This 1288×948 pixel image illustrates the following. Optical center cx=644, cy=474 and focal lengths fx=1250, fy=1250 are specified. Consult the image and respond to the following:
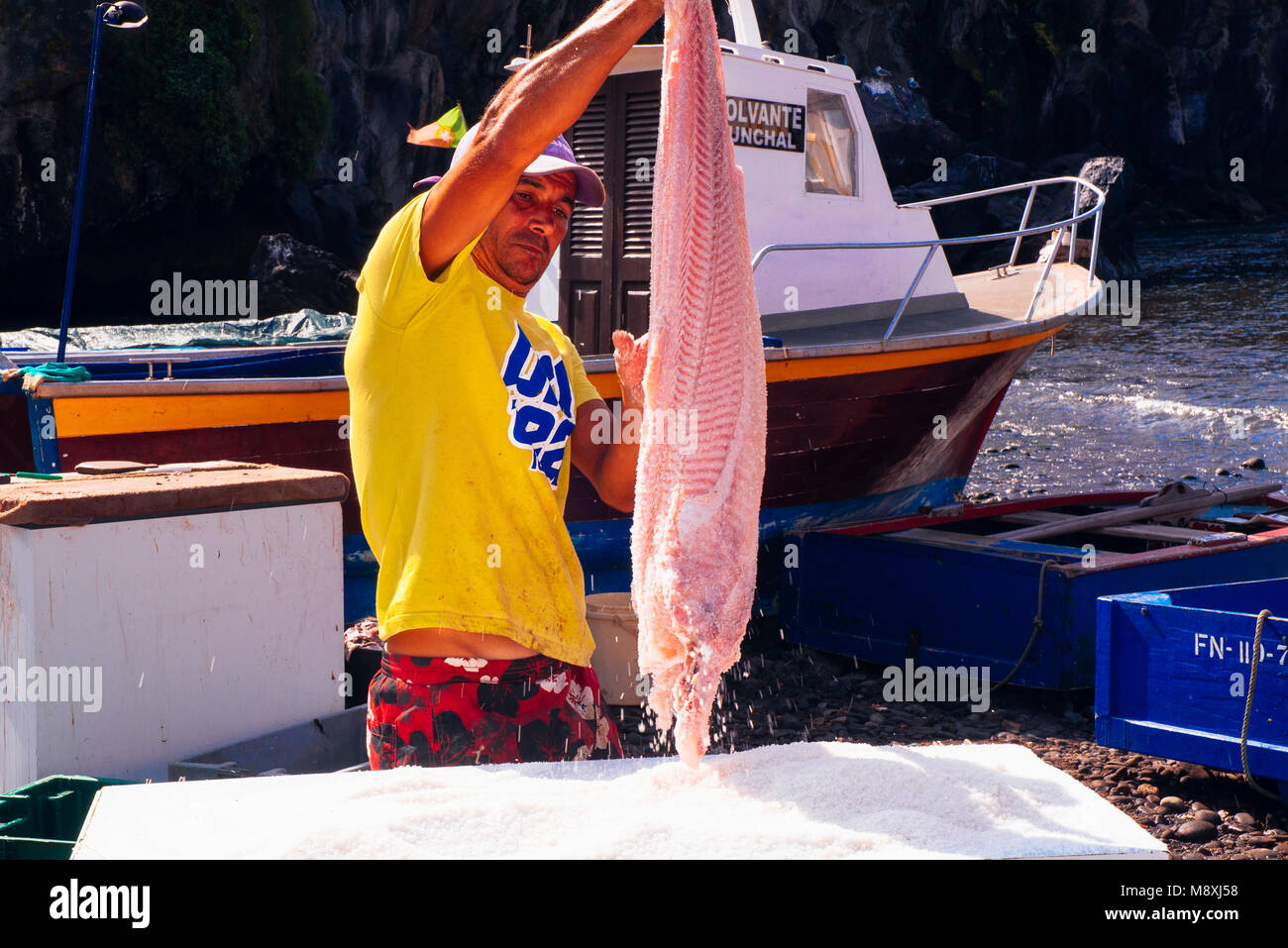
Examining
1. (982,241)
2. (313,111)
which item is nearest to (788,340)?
(982,241)

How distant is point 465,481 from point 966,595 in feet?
17.5

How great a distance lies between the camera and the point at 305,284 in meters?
24.9

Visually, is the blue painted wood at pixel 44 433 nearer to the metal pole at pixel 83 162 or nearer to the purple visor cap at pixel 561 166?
the metal pole at pixel 83 162

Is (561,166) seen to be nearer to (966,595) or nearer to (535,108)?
(535,108)

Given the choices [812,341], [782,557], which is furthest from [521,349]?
Result: [812,341]

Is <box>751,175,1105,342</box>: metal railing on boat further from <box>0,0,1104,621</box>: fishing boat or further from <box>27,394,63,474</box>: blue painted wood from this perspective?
<box>27,394,63,474</box>: blue painted wood

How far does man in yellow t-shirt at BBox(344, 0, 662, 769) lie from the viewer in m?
2.77

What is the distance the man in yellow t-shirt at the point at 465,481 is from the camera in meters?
2.77

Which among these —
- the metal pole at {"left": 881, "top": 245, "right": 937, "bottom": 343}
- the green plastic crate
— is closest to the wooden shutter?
the metal pole at {"left": 881, "top": 245, "right": 937, "bottom": 343}

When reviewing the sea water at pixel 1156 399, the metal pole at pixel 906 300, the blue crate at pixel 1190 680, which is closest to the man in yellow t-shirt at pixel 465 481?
the blue crate at pixel 1190 680

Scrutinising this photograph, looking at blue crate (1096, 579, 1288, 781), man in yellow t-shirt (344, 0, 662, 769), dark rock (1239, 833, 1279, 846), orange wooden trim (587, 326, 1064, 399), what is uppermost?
orange wooden trim (587, 326, 1064, 399)

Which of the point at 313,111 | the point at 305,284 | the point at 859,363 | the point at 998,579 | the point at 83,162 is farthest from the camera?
the point at 313,111

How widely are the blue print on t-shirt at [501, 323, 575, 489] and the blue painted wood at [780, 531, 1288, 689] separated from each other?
16.0 ft

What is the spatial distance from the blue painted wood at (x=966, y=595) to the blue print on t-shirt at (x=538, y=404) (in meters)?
4.88
